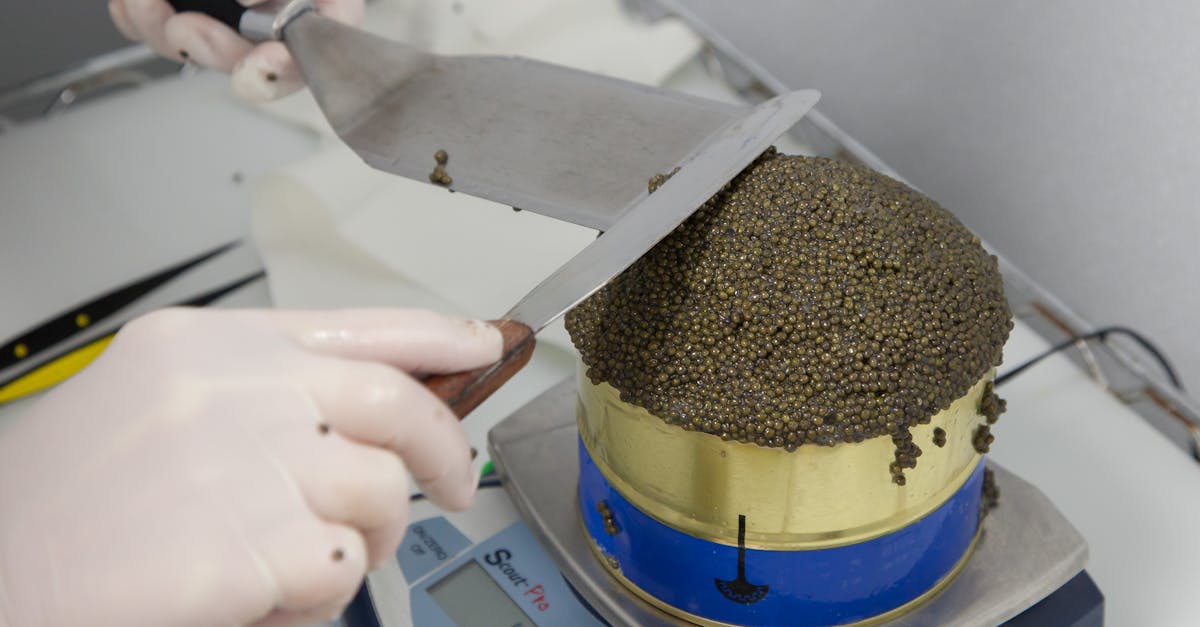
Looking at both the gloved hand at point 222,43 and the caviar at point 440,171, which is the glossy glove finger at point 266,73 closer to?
the gloved hand at point 222,43

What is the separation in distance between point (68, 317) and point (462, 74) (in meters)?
0.65

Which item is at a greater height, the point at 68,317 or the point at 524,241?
the point at 524,241

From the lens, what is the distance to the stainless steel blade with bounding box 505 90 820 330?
73 centimetres

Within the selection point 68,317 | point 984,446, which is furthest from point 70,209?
point 984,446

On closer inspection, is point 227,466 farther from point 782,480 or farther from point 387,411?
point 782,480

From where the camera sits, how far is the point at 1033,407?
1.24 meters

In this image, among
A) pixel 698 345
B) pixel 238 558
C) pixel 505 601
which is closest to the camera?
pixel 238 558

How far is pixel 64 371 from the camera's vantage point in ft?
4.28

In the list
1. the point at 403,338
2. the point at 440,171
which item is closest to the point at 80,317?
the point at 440,171

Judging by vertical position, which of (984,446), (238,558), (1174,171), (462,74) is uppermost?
(1174,171)

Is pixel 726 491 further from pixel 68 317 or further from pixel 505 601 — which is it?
pixel 68 317

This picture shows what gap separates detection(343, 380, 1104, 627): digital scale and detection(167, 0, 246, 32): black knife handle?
620 millimetres

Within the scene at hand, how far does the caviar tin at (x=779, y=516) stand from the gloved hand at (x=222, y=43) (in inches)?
24.3

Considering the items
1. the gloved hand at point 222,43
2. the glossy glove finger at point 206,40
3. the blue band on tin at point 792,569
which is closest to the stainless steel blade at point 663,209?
the blue band on tin at point 792,569
